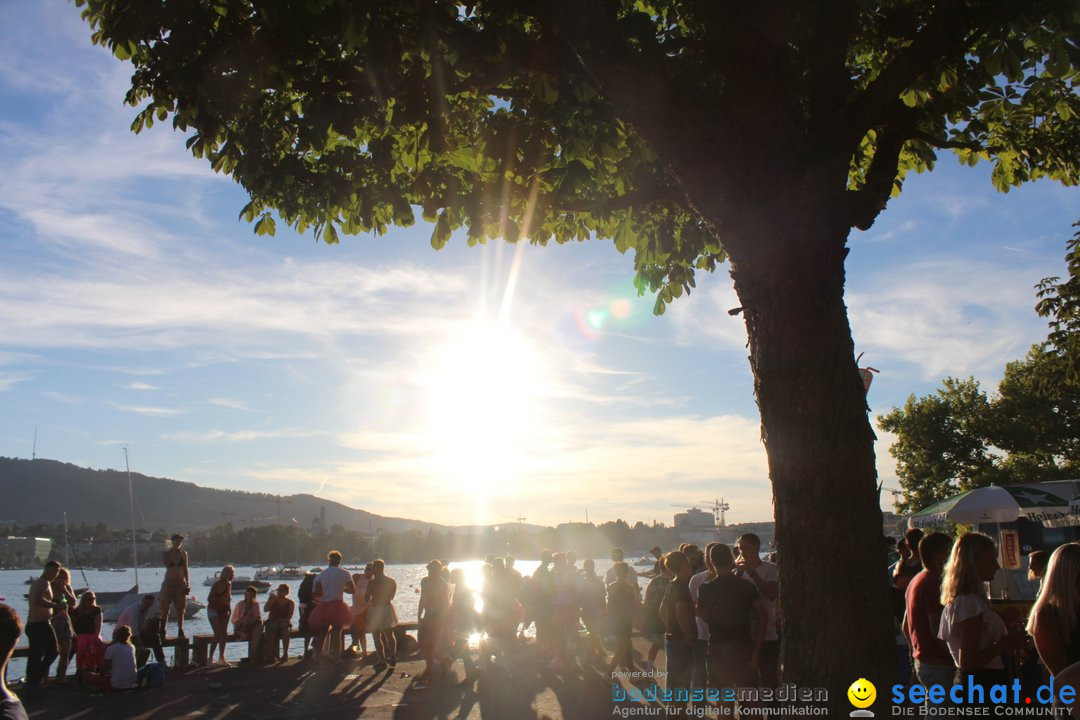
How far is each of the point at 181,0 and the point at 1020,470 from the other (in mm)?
51869

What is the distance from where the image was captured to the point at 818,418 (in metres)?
4.31

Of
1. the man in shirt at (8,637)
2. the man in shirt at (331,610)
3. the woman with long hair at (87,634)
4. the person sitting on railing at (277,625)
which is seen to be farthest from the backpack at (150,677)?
the man in shirt at (8,637)

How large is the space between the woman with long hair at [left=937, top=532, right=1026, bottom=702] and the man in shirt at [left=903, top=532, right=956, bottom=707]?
1.68 feet

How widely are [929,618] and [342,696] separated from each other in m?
7.76

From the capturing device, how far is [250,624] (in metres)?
14.5

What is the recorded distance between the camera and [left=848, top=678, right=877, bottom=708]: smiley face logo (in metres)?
4.05

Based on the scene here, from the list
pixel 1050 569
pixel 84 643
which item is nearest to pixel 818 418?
pixel 1050 569

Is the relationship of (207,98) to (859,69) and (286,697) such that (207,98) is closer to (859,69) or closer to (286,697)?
(859,69)

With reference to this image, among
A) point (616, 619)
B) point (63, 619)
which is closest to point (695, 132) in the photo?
point (616, 619)

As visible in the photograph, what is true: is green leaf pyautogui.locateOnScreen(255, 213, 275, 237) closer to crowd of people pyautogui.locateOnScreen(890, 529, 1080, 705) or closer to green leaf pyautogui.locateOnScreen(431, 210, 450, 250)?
green leaf pyautogui.locateOnScreen(431, 210, 450, 250)

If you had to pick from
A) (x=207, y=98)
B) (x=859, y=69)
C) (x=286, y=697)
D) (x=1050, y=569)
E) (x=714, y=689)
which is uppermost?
(x=859, y=69)

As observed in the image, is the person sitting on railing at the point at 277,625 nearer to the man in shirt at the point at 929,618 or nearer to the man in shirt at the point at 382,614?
the man in shirt at the point at 382,614

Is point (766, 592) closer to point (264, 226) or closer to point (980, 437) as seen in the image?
point (264, 226)

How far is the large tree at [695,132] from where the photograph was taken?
4.33m
